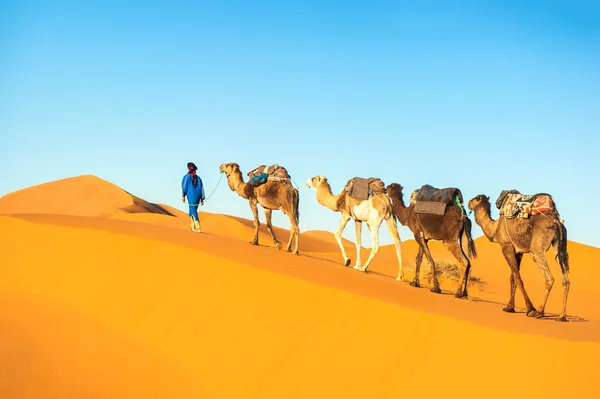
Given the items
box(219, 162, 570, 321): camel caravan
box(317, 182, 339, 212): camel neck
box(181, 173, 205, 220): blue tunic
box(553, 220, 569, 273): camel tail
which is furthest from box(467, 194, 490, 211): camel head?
box(181, 173, 205, 220): blue tunic

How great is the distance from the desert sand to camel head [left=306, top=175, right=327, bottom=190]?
13.1ft

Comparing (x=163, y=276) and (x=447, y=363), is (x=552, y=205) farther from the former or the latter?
(x=163, y=276)

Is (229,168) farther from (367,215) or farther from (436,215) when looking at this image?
(436,215)

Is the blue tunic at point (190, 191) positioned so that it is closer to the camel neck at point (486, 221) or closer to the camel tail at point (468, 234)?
the camel tail at point (468, 234)

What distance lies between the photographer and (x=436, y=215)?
1595 cm

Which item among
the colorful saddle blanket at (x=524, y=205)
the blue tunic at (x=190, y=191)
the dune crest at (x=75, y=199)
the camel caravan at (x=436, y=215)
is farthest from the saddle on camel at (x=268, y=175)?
the dune crest at (x=75, y=199)

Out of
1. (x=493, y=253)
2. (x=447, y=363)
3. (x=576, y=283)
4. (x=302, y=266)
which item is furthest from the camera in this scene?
(x=493, y=253)

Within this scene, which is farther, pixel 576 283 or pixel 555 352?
pixel 576 283

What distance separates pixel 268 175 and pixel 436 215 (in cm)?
458

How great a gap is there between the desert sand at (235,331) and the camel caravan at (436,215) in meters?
1.37

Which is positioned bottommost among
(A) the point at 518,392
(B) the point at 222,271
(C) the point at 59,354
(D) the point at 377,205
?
(C) the point at 59,354

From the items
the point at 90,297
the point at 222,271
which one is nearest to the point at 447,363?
the point at 222,271

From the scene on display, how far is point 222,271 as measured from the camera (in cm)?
1327

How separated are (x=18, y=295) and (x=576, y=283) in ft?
93.5
